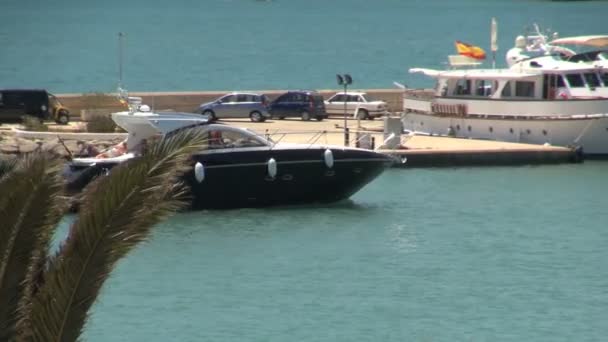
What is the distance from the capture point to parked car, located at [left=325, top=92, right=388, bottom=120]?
50.6 meters

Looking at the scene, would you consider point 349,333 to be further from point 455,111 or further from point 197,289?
point 455,111

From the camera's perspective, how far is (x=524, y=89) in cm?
4572

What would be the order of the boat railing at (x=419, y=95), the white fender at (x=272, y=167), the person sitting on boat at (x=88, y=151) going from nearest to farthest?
the white fender at (x=272, y=167) → the person sitting on boat at (x=88, y=151) → the boat railing at (x=419, y=95)

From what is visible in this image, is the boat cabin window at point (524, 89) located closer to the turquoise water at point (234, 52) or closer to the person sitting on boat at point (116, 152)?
the person sitting on boat at point (116, 152)

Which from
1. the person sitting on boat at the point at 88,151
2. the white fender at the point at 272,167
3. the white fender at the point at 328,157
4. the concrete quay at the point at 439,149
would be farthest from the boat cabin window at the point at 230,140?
the concrete quay at the point at 439,149

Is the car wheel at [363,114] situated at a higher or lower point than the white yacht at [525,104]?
lower

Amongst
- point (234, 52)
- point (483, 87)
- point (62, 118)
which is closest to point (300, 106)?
point (483, 87)

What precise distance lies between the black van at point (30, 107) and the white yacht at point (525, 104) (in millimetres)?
10090

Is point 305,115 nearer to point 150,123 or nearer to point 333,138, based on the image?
point 333,138

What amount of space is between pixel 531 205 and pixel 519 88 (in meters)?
8.49

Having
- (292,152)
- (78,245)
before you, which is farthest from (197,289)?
(78,245)

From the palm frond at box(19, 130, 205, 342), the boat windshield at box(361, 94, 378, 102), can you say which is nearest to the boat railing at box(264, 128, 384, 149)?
the boat windshield at box(361, 94, 378, 102)

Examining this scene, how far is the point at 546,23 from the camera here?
593ft

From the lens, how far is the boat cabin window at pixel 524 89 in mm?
45594
